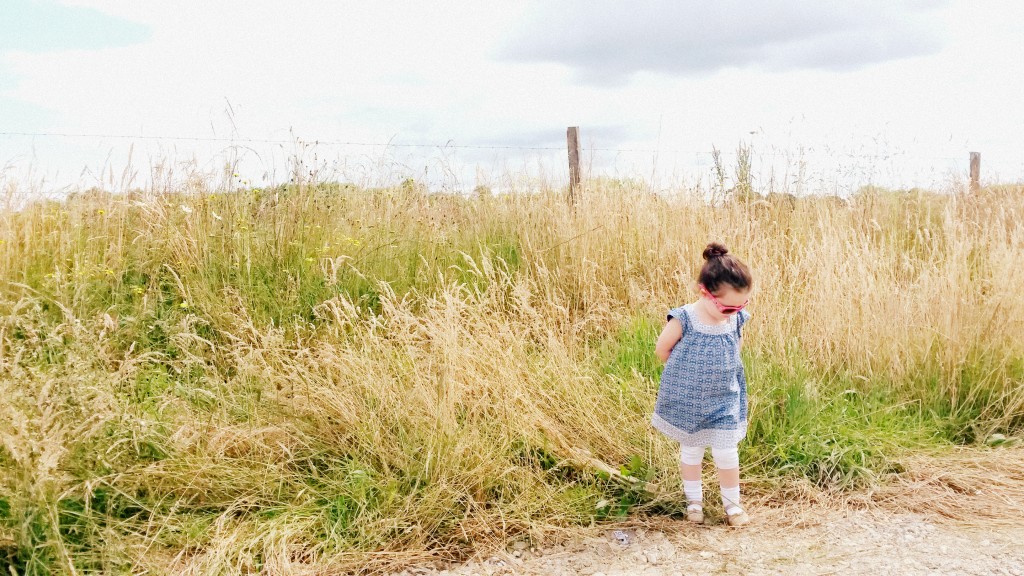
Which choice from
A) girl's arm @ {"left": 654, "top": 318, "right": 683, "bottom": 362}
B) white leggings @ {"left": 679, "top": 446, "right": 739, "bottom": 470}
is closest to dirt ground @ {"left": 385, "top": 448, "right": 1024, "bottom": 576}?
white leggings @ {"left": 679, "top": 446, "right": 739, "bottom": 470}

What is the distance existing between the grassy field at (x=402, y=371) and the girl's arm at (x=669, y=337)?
0.52 m

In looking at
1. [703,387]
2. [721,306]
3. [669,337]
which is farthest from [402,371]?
[721,306]

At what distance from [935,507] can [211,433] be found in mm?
3428

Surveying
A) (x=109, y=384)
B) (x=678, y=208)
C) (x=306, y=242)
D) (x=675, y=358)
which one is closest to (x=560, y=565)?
(x=675, y=358)

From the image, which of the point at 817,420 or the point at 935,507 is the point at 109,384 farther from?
the point at 935,507

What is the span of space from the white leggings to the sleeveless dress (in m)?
0.02

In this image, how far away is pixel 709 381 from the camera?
3.22 metres

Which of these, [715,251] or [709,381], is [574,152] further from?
[709,381]

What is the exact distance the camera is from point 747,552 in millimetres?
3082

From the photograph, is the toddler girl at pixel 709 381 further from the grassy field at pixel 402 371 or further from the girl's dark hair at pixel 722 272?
the grassy field at pixel 402 371

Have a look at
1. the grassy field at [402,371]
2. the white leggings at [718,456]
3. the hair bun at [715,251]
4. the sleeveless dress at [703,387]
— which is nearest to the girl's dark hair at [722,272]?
the hair bun at [715,251]

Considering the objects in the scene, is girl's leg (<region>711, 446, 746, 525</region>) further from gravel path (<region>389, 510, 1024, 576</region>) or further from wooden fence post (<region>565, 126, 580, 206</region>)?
wooden fence post (<region>565, 126, 580, 206</region>)

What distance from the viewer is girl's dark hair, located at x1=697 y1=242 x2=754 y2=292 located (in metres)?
3.17

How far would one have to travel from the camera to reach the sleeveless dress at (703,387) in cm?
322
